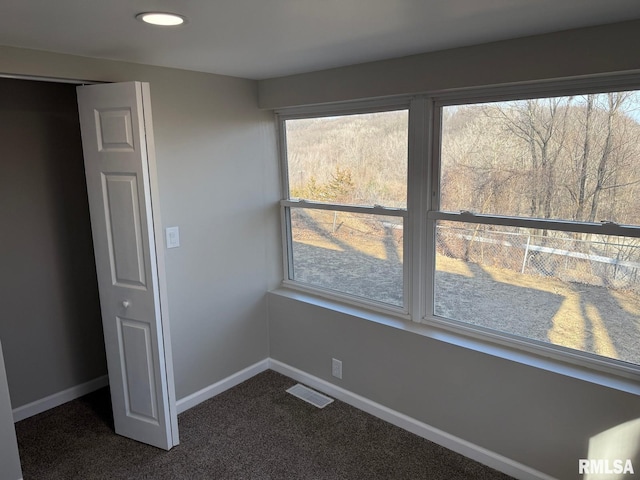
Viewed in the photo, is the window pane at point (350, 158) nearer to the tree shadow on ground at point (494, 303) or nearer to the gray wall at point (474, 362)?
the gray wall at point (474, 362)

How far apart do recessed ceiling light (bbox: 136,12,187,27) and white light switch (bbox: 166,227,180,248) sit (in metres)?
1.37

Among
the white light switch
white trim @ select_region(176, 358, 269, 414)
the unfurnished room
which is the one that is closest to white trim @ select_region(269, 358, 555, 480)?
the unfurnished room

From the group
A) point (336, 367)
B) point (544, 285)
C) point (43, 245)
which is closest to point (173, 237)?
point (43, 245)

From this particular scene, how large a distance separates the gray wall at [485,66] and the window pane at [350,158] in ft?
0.72

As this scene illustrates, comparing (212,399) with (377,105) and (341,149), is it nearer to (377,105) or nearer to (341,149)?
(341,149)

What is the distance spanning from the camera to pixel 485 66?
2135mm

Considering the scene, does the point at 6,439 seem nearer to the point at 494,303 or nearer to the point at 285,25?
the point at 285,25

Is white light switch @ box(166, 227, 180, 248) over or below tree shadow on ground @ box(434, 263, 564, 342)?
over

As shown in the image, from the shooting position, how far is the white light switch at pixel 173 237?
277cm

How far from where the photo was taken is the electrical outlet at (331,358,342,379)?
120 inches

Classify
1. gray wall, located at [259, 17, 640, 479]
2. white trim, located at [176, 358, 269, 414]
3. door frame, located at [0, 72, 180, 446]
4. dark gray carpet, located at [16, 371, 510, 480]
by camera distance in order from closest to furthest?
gray wall, located at [259, 17, 640, 479] < door frame, located at [0, 72, 180, 446] < dark gray carpet, located at [16, 371, 510, 480] < white trim, located at [176, 358, 269, 414]

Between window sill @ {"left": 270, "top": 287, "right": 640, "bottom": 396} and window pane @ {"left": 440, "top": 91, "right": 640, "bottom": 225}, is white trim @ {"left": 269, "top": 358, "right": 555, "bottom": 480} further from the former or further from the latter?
window pane @ {"left": 440, "top": 91, "right": 640, "bottom": 225}

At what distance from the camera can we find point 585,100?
6.63ft

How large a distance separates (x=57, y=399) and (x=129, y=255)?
1433 millimetres
